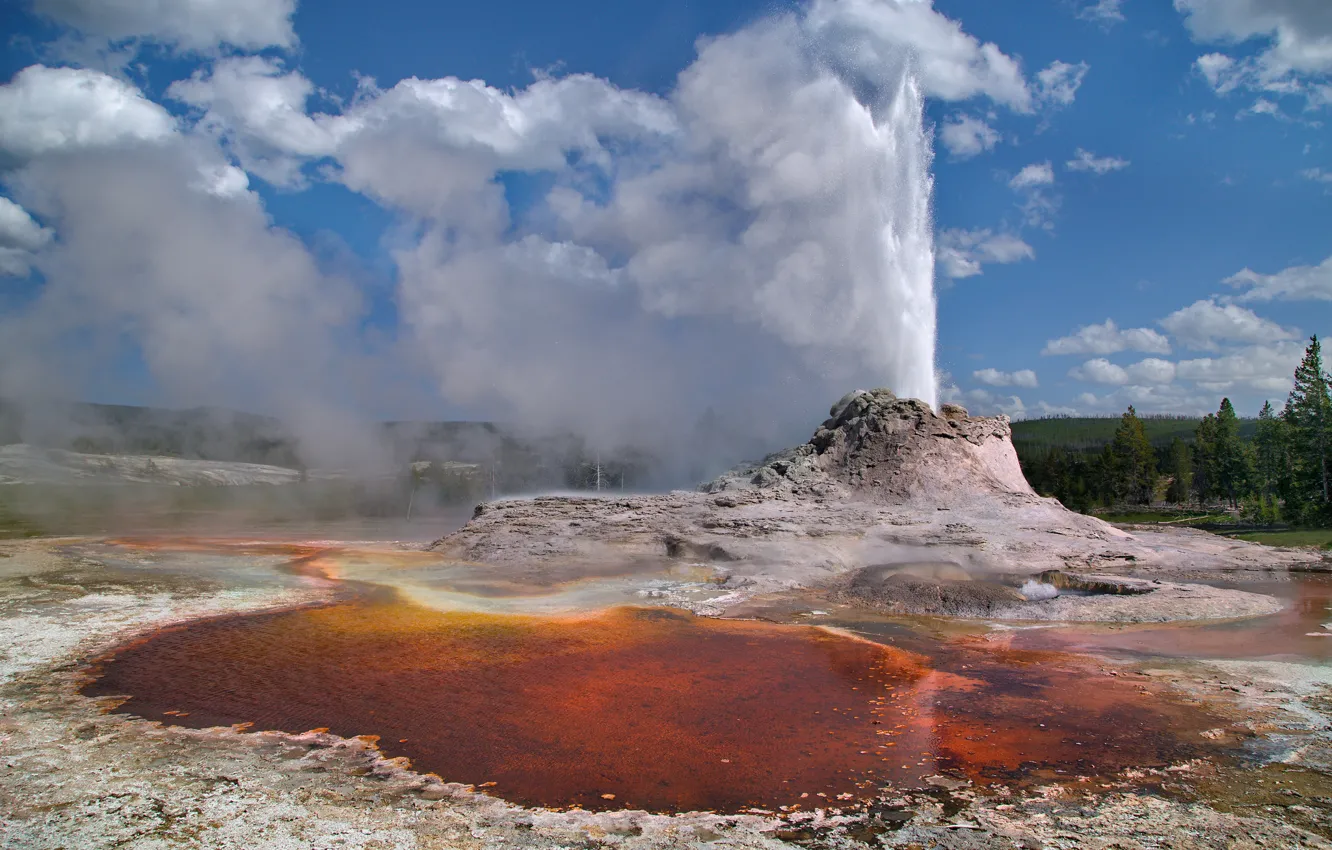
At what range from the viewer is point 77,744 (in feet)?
15.8

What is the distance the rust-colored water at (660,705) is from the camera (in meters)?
4.75

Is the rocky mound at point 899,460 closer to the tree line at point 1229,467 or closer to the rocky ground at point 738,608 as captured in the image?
the rocky ground at point 738,608

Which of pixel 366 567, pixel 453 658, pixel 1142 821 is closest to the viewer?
pixel 1142 821

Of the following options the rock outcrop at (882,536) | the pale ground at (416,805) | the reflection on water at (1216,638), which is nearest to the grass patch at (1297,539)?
the rock outcrop at (882,536)

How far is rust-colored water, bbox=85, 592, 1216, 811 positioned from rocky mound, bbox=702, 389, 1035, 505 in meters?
7.84

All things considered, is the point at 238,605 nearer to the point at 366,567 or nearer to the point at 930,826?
the point at 366,567

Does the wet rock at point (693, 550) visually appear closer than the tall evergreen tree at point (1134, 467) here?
Yes

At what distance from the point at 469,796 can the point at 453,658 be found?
3.40 metres

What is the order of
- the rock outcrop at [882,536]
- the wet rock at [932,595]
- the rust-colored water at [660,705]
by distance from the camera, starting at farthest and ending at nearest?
1. the rock outcrop at [882,536]
2. the wet rock at [932,595]
3. the rust-colored water at [660,705]

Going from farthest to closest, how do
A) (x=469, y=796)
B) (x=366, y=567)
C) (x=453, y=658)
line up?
(x=366, y=567)
(x=453, y=658)
(x=469, y=796)

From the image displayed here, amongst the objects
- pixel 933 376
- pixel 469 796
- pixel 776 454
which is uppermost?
pixel 933 376

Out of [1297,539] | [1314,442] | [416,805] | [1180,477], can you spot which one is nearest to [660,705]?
[416,805]

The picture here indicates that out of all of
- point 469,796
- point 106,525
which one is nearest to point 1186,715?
point 469,796

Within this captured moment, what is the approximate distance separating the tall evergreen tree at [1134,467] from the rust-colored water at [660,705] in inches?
1799
